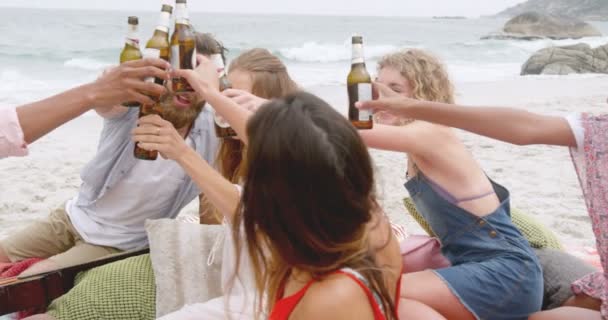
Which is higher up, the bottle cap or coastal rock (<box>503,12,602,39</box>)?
the bottle cap

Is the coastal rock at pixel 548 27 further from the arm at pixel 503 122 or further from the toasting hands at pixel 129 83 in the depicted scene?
the toasting hands at pixel 129 83

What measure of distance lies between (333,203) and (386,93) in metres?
1.42

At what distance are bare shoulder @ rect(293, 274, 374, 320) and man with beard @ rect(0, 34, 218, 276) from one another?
167 cm

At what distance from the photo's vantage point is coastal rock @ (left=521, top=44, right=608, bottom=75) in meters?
19.7

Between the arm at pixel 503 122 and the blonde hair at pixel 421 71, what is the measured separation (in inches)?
26.1

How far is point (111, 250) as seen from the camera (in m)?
3.31

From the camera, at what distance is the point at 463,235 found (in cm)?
290

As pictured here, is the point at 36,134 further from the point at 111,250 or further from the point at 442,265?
the point at 442,265

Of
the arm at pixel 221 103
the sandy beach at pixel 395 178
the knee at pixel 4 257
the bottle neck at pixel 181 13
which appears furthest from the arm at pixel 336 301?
the sandy beach at pixel 395 178

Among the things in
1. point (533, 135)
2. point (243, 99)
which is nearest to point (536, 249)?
point (533, 135)

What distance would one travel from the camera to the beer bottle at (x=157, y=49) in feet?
8.42

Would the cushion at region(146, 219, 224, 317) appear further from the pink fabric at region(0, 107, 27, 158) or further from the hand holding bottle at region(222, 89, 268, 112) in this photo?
the pink fabric at region(0, 107, 27, 158)

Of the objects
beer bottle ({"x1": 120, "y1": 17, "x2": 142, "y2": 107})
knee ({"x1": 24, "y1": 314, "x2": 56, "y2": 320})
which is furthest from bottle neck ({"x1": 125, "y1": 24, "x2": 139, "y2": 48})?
knee ({"x1": 24, "y1": 314, "x2": 56, "y2": 320})

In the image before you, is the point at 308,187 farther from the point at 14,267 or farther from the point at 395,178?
the point at 395,178
